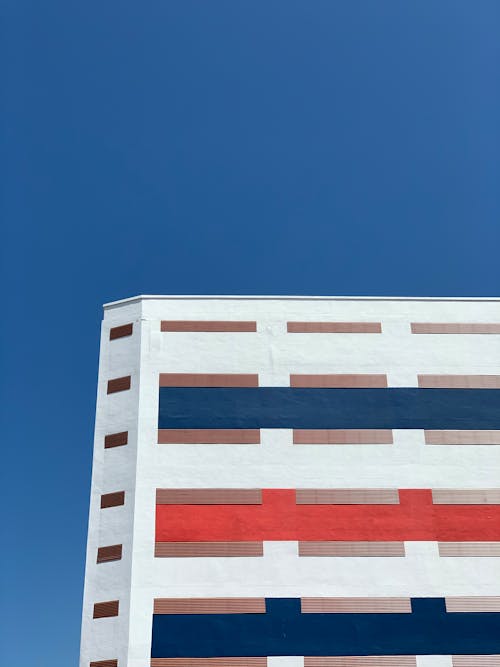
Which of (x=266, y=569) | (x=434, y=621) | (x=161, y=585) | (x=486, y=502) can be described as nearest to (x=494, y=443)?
(x=486, y=502)

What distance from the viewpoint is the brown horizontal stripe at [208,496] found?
107 feet

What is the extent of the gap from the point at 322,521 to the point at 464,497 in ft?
23.5

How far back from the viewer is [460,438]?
113ft

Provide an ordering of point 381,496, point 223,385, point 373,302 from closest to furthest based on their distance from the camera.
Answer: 1. point 381,496
2. point 223,385
3. point 373,302

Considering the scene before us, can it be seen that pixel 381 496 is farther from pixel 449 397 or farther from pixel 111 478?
pixel 111 478

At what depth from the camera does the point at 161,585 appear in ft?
101

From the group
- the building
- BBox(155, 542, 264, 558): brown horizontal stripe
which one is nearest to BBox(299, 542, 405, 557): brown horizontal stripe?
the building

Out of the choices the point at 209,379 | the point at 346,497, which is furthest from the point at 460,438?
the point at 209,379

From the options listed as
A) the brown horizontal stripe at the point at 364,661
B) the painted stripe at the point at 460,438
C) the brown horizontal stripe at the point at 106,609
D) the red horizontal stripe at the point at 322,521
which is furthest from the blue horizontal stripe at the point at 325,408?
the brown horizontal stripe at the point at 364,661

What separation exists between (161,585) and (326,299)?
17.1m

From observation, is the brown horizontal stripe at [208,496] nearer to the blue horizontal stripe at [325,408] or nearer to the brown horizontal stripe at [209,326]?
the blue horizontal stripe at [325,408]

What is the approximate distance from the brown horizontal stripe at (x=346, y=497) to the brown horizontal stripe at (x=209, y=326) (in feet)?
30.4

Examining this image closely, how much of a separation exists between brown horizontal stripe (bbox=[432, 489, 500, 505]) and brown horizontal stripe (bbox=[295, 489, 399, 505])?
209cm

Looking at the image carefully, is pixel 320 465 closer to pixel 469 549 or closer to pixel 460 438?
pixel 460 438
